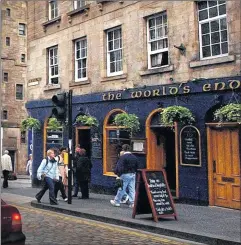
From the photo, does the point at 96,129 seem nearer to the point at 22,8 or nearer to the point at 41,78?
the point at 41,78

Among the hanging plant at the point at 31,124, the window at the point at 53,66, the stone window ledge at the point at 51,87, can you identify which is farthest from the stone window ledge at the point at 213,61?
Answer: the hanging plant at the point at 31,124

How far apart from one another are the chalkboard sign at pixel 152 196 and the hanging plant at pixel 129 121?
385 centimetres

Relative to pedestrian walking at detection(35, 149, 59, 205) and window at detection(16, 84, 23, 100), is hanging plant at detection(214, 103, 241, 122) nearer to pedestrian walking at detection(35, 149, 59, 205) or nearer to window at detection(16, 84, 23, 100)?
pedestrian walking at detection(35, 149, 59, 205)

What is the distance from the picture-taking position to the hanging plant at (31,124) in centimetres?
1722

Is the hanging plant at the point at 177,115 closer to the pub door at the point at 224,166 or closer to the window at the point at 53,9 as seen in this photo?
the pub door at the point at 224,166

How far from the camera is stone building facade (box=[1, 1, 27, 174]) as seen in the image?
24.3 metres

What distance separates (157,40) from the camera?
12.9 meters

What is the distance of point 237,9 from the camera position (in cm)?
1058

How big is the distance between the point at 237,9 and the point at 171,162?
16.9ft

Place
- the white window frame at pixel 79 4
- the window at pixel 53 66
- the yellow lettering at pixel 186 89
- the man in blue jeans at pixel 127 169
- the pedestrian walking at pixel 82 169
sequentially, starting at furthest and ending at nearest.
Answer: the window at pixel 53 66
the white window frame at pixel 79 4
the pedestrian walking at pixel 82 169
the yellow lettering at pixel 186 89
the man in blue jeans at pixel 127 169

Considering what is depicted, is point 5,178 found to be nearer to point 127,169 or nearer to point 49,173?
point 49,173

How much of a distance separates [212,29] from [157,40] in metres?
2.09

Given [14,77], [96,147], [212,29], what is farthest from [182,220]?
[14,77]

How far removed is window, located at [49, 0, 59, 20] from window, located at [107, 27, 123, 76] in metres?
3.91
